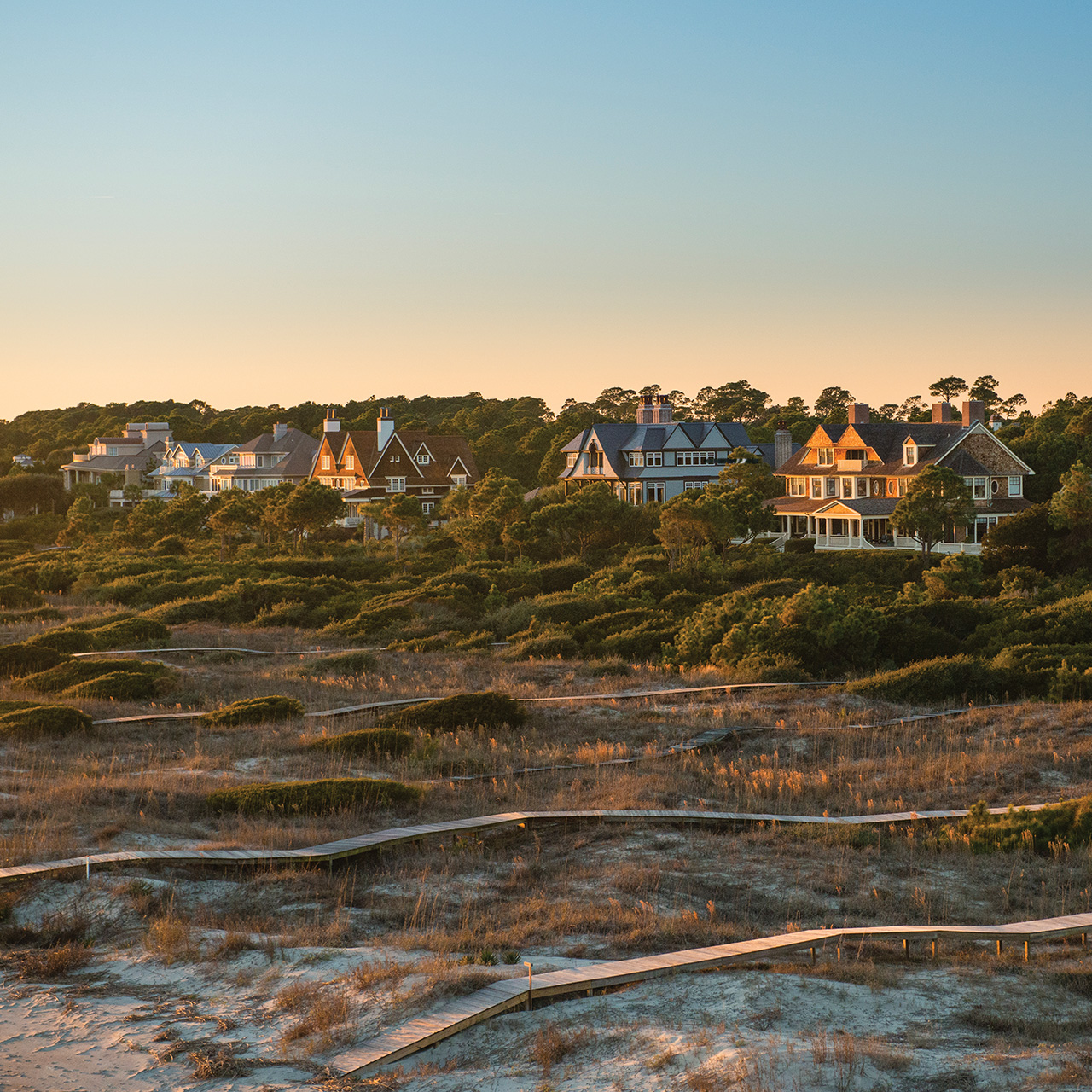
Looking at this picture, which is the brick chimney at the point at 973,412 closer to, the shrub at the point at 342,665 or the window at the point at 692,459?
the window at the point at 692,459

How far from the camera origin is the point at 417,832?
1237cm

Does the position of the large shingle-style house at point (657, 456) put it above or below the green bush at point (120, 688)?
above

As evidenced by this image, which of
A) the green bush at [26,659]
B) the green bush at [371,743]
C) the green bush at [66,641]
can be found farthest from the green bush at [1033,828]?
the green bush at [66,641]

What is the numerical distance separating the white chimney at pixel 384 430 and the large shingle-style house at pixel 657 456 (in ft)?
50.2

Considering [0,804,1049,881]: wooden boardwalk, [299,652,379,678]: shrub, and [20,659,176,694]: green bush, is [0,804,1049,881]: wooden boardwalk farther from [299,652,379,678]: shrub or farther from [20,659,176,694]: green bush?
[299,652,379,678]: shrub

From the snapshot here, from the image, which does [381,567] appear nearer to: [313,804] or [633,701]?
[633,701]

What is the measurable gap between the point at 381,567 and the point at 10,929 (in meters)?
40.7

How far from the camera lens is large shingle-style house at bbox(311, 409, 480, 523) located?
83.5 metres

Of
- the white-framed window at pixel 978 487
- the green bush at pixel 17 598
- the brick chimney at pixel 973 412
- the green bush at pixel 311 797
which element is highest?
the brick chimney at pixel 973 412

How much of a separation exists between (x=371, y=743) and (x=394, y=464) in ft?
222

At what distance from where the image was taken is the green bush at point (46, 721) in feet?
60.4

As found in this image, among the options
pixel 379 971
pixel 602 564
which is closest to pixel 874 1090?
pixel 379 971

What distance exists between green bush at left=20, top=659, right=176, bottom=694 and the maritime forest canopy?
8.20 meters

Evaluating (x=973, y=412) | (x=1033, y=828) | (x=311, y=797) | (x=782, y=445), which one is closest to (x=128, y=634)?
(x=311, y=797)
